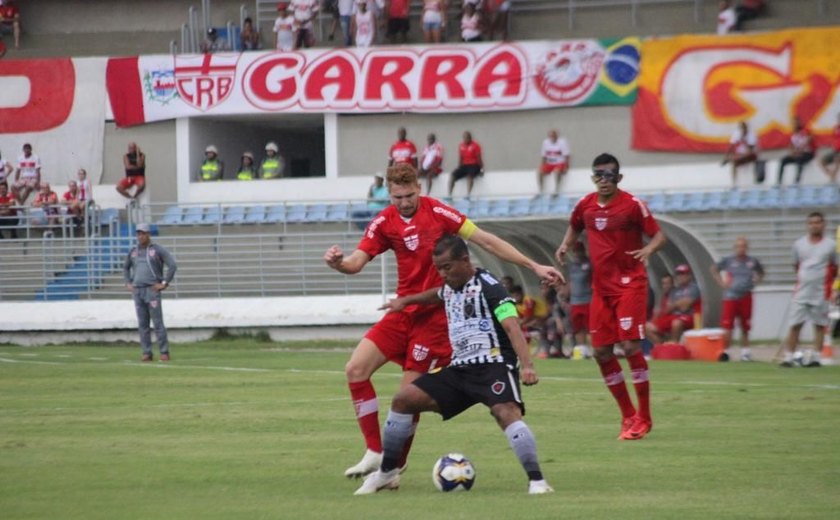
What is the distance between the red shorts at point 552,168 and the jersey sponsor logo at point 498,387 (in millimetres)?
28782

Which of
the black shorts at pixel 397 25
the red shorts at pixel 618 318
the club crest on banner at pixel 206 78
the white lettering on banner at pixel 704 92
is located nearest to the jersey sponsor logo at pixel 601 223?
the red shorts at pixel 618 318

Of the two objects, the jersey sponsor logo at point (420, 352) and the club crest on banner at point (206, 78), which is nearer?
the jersey sponsor logo at point (420, 352)

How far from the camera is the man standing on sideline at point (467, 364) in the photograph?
377 inches

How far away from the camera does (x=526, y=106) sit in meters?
40.2

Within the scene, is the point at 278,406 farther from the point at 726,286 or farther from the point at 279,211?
the point at 279,211

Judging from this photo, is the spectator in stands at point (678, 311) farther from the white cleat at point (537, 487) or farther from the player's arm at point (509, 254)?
the white cleat at point (537, 487)

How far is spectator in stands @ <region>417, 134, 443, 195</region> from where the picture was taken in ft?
125

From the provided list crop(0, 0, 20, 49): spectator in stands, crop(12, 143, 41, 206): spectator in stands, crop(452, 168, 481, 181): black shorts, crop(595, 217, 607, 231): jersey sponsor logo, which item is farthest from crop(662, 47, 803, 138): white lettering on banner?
crop(595, 217, 607, 231): jersey sponsor logo

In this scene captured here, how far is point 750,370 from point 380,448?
12115 millimetres

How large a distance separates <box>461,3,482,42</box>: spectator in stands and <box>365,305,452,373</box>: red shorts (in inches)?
1171

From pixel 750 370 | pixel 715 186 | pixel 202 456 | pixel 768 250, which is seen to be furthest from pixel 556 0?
pixel 202 456

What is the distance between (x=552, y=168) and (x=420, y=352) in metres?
27.8

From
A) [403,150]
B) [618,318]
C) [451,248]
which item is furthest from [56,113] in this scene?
[451,248]

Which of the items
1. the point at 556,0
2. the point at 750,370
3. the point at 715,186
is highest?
the point at 556,0
